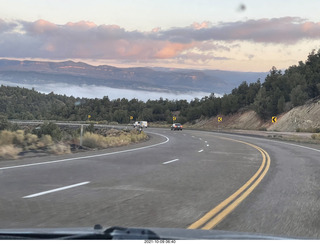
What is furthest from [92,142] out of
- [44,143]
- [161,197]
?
[161,197]

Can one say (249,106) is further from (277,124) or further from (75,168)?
(75,168)

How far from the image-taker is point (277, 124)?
70.8 meters

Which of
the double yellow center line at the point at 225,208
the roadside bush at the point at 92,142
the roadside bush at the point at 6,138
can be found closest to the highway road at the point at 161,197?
the double yellow center line at the point at 225,208

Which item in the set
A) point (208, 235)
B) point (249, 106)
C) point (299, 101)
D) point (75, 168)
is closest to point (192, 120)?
point (249, 106)

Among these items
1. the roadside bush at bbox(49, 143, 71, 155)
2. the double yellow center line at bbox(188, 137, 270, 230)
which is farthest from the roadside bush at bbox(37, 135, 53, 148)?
the double yellow center line at bbox(188, 137, 270, 230)

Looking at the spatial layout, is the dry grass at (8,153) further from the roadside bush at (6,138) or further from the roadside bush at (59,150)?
the roadside bush at (6,138)

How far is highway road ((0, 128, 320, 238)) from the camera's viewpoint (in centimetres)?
618

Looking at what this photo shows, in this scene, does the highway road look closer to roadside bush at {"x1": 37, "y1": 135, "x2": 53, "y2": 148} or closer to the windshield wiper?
the windshield wiper

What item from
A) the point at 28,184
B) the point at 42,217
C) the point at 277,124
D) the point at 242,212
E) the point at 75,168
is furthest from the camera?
the point at 277,124

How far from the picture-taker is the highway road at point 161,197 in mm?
6180

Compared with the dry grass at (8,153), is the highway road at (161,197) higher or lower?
higher
